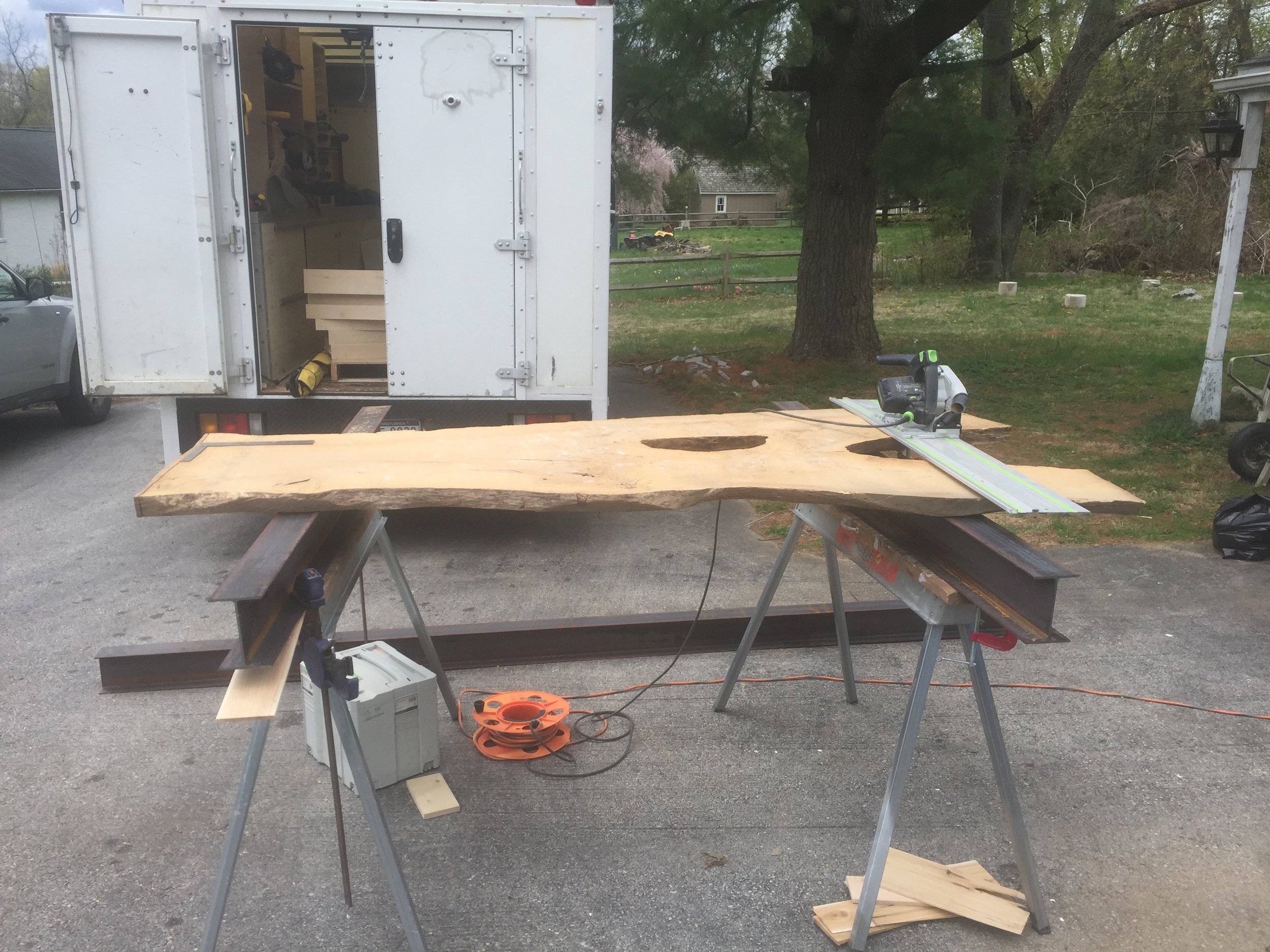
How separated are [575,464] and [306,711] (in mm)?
1505

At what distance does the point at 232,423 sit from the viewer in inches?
228

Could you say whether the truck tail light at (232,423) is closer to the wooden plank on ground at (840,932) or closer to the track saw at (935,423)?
the track saw at (935,423)

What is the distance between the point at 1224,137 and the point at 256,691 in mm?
8132

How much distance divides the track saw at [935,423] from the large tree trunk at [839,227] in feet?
24.9

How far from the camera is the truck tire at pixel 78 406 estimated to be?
30.1ft

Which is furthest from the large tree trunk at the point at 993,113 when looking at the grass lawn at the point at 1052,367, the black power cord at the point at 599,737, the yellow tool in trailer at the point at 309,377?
the black power cord at the point at 599,737

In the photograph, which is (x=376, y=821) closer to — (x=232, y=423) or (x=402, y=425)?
(x=402, y=425)

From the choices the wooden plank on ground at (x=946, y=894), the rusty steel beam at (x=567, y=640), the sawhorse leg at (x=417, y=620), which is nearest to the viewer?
the wooden plank on ground at (x=946, y=894)

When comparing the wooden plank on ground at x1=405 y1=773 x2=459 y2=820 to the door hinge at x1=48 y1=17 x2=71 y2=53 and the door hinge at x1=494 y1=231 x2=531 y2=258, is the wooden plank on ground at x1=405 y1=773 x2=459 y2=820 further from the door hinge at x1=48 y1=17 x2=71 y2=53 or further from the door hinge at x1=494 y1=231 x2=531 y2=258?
the door hinge at x1=48 y1=17 x2=71 y2=53

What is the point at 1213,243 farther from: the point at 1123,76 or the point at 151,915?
the point at 151,915

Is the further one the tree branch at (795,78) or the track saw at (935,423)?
the tree branch at (795,78)

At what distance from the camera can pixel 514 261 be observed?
5645 mm

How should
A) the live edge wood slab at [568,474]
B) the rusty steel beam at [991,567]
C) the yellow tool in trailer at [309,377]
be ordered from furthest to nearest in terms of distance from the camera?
1. the yellow tool in trailer at [309,377]
2. the live edge wood slab at [568,474]
3. the rusty steel beam at [991,567]

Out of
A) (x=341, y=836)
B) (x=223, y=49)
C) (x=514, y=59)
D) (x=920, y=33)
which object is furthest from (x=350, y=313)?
(x=920, y=33)
